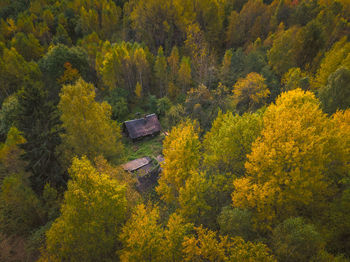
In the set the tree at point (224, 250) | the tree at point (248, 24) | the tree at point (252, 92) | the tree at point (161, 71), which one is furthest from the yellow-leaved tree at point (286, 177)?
the tree at point (248, 24)

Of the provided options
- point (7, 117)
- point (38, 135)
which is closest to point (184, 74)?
point (38, 135)

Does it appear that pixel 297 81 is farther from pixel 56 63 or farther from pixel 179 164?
pixel 56 63

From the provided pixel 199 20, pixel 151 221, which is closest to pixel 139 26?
pixel 199 20

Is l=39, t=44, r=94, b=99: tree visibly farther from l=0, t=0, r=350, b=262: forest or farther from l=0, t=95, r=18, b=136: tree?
l=0, t=95, r=18, b=136: tree

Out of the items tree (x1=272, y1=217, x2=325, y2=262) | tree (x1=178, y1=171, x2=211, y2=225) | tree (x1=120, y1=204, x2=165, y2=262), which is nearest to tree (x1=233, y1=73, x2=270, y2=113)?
tree (x1=178, y1=171, x2=211, y2=225)

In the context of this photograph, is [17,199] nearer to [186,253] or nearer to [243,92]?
[186,253]
